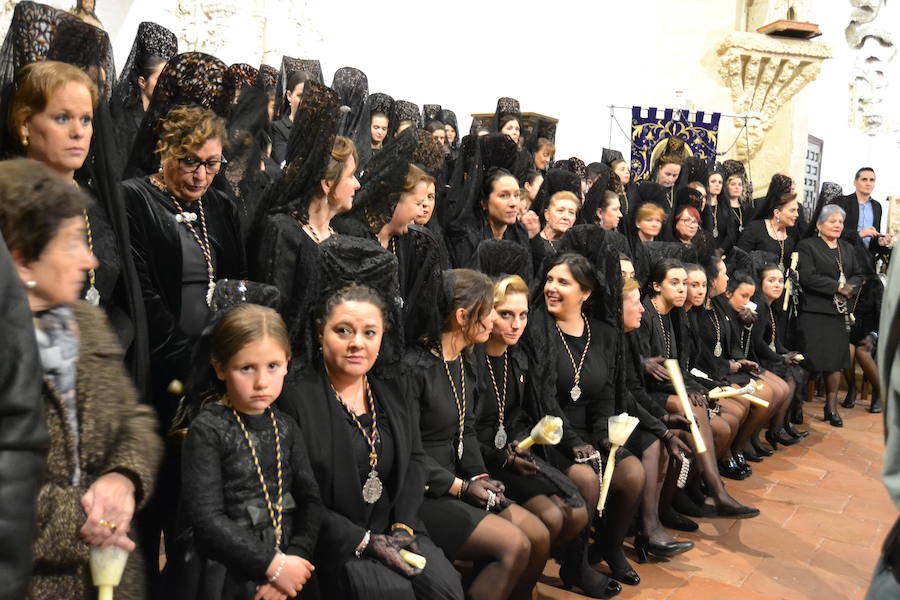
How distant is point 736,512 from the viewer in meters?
5.12

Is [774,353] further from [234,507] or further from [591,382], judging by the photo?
[234,507]

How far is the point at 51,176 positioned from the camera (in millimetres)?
1744

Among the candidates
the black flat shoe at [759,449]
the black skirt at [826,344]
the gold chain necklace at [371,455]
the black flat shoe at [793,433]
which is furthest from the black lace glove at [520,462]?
the black skirt at [826,344]

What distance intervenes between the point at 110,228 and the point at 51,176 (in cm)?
93

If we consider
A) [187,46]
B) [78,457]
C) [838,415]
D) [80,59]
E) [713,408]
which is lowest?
[838,415]

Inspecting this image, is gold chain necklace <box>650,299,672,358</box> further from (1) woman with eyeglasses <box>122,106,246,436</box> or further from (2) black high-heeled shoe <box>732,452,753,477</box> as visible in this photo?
(1) woman with eyeglasses <box>122,106,246,436</box>

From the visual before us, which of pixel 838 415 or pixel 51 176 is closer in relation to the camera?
pixel 51 176

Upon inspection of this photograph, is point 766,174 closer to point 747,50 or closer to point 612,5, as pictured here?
point 747,50

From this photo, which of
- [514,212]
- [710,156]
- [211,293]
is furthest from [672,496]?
[710,156]

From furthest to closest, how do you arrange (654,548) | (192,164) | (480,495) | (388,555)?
(654,548) → (480,495) → (192,164) → (388,555)

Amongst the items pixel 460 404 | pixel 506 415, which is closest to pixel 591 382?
pixel 506 415

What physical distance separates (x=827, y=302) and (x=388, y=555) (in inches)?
249

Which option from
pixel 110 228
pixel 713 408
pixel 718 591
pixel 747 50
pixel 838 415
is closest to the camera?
pixel 110 228

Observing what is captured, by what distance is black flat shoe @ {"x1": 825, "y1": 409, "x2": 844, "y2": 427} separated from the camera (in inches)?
302
